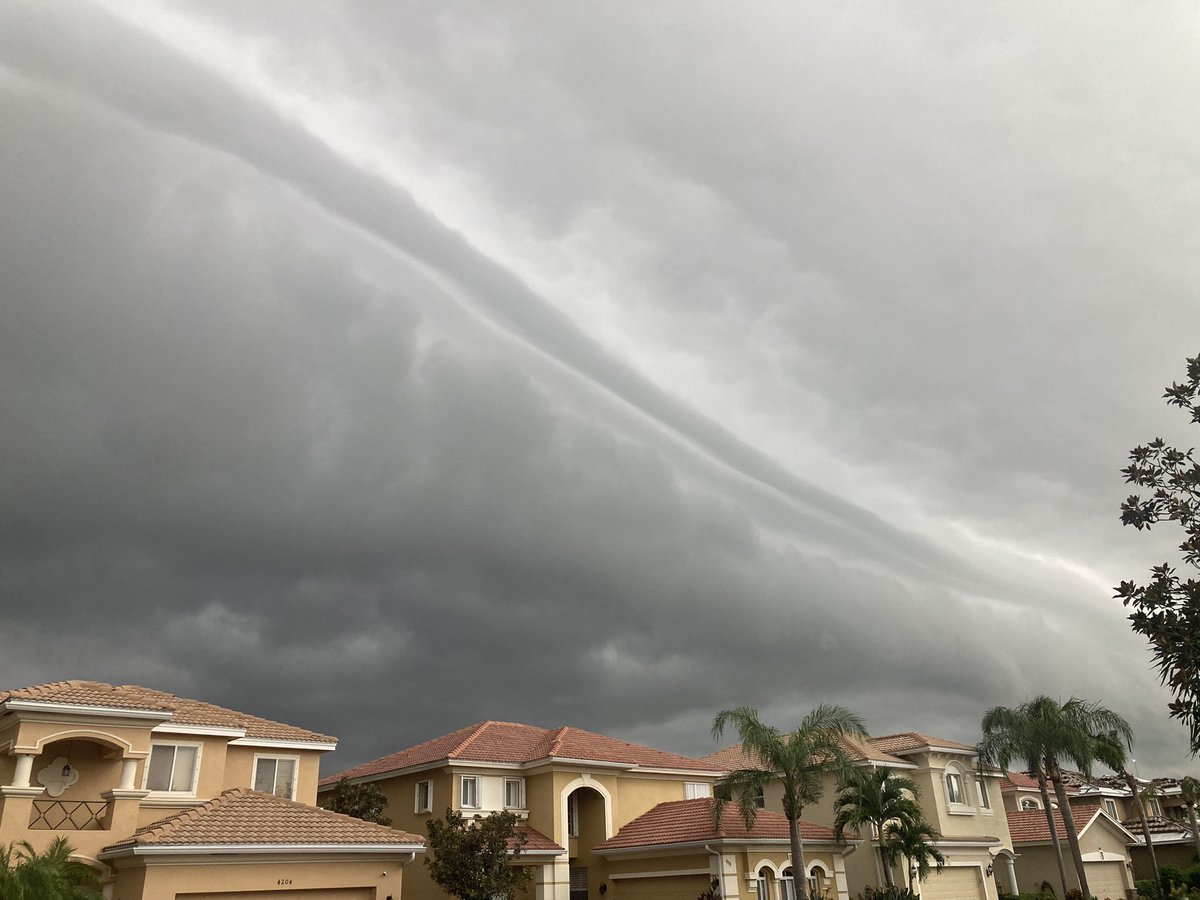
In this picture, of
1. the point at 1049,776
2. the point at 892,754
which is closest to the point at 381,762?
the point at 892,754

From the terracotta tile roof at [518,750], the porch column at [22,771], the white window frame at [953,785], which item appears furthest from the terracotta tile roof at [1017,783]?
the porch column at [22,771]

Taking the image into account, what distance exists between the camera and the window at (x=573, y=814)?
39938mm

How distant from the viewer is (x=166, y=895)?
22672 millimetres

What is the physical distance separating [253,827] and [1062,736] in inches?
1418

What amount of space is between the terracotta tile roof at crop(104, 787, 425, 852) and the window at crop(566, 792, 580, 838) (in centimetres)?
1462

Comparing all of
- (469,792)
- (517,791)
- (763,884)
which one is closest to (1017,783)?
(763,884)

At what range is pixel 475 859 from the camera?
30.8 m

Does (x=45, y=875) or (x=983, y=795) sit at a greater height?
(x=983, y=795)

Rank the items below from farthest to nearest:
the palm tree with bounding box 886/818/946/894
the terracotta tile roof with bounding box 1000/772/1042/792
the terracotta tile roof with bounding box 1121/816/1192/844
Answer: the terracotta tile roof with bounding box 1121/816/1192/844
the terracotta tile roof with bounding box 1000/772/1042/792
the palm tree with bounding box 886/818/946/894

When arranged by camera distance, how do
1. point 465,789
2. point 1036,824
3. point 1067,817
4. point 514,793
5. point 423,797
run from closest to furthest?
point 465,789, point 423,797, point 514,793, point 1067,817, point 1036,824

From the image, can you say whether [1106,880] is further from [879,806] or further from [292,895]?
[292,895]

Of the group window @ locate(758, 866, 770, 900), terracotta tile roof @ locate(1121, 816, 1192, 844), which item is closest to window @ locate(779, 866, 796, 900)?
window @ locate(758, 866, 770, 900)

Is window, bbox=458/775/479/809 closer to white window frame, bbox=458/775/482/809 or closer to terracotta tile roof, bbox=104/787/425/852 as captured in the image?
white window frame, bbox=458/775/482/809

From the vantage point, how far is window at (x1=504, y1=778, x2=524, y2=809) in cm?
3875
